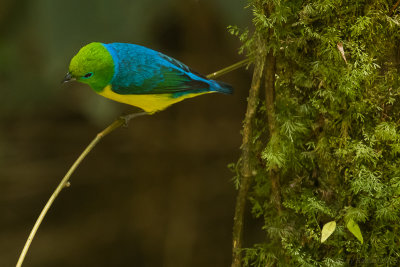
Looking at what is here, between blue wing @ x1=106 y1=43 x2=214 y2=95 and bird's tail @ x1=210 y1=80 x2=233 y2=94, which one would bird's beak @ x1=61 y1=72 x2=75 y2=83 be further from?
bird's tail @ x1=210 y1=80 x2=233 y2=94

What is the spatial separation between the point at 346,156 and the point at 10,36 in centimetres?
164

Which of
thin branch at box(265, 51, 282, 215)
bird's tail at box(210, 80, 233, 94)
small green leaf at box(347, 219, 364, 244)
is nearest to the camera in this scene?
small green leaf at box(347, 219, 364, 244)

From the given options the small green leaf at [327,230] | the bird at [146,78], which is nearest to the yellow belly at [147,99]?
the bird at [146,78]

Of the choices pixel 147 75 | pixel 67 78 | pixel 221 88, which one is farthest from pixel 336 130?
pixel 67 78

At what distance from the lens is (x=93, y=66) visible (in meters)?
1.30

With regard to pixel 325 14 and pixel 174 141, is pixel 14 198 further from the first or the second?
pixel 325 14

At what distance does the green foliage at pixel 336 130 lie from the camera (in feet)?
3.59

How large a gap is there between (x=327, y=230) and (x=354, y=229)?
55 millimetres

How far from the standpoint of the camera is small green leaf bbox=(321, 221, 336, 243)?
3.53 ft

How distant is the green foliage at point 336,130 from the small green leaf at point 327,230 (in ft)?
0.07

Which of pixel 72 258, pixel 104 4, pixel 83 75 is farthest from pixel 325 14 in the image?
pixel 72 258

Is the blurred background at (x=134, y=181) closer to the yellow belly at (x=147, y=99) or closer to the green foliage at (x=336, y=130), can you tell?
the yellow belly at (x=147, y=99)

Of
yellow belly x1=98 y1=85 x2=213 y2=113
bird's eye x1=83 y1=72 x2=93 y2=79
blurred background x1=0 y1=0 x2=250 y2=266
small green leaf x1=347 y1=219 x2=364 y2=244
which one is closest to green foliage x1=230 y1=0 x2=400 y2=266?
small green leaf x1=347 y1=219 x2=364 y2=244

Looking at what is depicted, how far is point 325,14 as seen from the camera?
1126 millimetres
